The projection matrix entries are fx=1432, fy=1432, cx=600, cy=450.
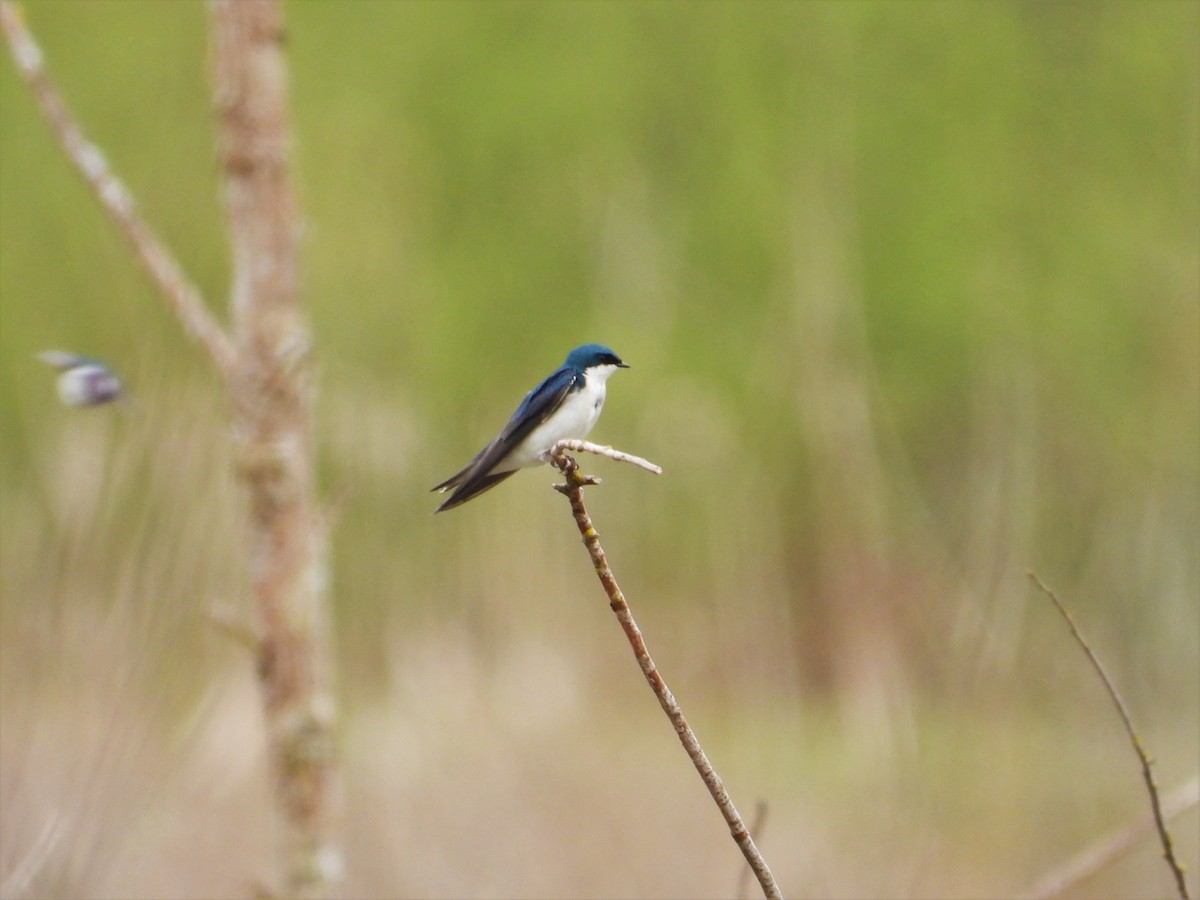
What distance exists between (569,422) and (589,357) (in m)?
0.12

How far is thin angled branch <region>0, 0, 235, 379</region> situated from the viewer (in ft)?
6.18

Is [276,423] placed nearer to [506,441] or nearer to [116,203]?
[116,203]

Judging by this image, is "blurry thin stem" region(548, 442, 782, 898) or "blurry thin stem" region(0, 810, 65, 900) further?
"blurry thin stem" region(0, 810, 65, 900)

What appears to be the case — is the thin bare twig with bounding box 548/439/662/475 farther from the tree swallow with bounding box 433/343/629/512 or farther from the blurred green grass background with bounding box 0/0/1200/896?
the blurred green grass background with bounding box 0/0/1200/896

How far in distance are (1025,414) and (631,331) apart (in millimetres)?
3641

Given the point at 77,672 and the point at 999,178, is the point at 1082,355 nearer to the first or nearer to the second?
the point at 999,178

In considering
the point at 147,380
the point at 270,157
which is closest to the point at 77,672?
the point at 147,380

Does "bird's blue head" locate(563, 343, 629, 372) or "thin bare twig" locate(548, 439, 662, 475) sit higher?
"bird's blue head" locate(563, 343, 629, 372)

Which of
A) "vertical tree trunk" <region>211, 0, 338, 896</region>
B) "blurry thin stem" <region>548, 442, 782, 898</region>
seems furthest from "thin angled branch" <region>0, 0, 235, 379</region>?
"blurry thin stem" <region>548, 442, 782, 898</region>

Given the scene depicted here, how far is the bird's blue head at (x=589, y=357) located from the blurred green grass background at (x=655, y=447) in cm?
52

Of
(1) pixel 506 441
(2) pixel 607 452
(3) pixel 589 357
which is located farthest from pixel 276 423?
(2) pixel 607 452

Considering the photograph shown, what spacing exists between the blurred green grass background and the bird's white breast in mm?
498

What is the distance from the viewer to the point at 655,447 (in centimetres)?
476

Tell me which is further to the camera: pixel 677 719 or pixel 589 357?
pixel 589 357
